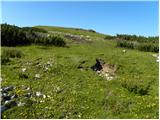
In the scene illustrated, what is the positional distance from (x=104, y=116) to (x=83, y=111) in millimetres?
1086

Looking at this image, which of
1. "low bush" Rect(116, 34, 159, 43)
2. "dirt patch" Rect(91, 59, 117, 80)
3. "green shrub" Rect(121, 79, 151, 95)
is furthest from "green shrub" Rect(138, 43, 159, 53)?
"green shrub" Rect(121, 79, 151, 95)

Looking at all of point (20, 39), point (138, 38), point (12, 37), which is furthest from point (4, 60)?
point (138, 38)

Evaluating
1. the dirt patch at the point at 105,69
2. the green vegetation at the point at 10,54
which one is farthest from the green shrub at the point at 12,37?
the dirt patch at the point at 105,69

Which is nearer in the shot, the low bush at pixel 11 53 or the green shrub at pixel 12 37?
the low bush at pixel 11 53

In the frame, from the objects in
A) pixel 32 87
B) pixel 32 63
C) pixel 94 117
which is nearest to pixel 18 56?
pixel 32 63

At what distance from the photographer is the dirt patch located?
2432cm

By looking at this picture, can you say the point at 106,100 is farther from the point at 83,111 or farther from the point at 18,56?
the point at 18,56

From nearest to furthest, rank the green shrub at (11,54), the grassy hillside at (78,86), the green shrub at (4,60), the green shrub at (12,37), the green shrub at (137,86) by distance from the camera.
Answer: the grassy hillside at (78,86) < the green shrub at (137,86) < the green shrub at (4,60) < the green shrub at (11,54) < the green shrub at (12,37)

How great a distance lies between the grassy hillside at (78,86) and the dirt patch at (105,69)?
31 cm

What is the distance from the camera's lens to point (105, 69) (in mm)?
25953

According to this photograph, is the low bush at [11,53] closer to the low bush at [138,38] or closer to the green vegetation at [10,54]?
the green vegetation at [10,54]

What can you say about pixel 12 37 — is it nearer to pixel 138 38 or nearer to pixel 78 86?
pixel 78 86

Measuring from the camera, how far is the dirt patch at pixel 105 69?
79.8 ft

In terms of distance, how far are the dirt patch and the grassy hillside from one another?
0.31 meters
